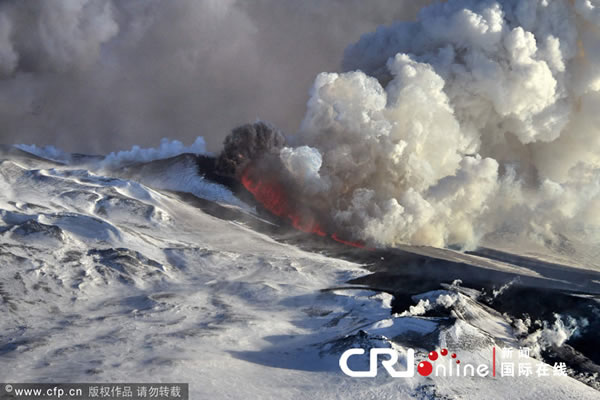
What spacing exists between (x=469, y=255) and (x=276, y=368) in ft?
151

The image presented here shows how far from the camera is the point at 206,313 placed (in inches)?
1847

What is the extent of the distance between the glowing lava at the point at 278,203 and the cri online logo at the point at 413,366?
3998cm

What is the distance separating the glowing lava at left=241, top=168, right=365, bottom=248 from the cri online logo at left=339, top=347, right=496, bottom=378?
131 feet

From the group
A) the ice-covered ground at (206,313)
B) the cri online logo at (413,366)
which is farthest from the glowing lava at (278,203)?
the cri online logo at (413,366)

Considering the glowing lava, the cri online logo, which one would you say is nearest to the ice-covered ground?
the cri online logo

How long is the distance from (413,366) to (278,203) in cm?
5990

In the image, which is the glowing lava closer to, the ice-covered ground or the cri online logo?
the ice-covered ground

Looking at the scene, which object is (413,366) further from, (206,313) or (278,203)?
(278,203)

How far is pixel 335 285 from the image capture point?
184ft

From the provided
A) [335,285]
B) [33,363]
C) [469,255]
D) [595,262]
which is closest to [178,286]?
[335,285]

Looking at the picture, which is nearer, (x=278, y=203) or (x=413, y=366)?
(x=413, y=366)

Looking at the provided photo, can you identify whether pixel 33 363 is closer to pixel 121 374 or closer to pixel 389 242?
pixel 121 374

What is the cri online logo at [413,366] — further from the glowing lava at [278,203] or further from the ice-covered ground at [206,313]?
the glowing lava at [278,203]

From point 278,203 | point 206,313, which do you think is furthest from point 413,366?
point 278,203
